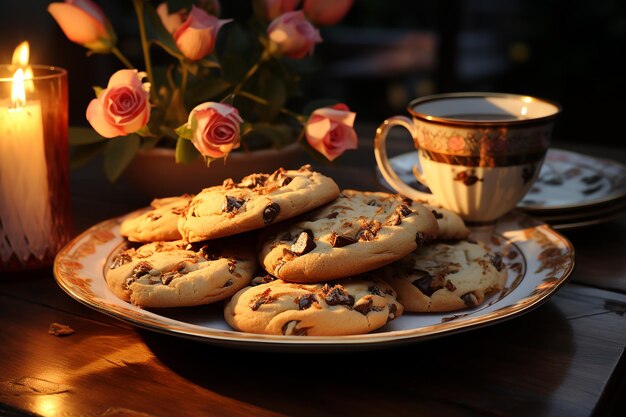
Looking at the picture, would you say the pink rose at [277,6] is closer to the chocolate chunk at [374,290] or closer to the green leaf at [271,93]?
the green leaf at [271,93]

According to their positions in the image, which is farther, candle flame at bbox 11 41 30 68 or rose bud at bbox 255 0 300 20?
rose bud at bbox 255 0 300 20

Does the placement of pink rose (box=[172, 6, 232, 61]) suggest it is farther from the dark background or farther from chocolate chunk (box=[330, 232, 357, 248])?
the dark background

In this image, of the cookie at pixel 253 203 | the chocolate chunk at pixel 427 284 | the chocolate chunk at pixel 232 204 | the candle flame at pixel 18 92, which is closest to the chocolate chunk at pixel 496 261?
the chocolate chunk at pixel 427 284

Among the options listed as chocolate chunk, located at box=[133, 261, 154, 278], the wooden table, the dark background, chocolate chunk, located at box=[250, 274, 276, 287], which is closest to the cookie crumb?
the wooden table

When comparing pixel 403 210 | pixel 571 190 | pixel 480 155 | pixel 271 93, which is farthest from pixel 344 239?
pixel 571 190

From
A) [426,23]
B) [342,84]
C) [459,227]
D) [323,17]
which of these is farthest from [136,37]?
[459,227]
